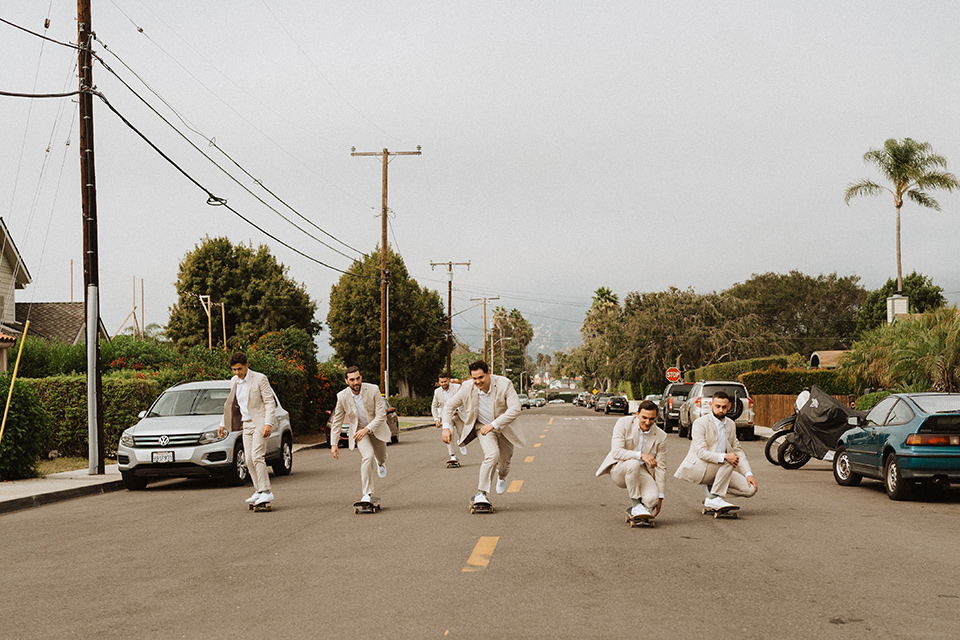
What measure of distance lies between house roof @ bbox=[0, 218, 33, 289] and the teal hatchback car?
3024 cm

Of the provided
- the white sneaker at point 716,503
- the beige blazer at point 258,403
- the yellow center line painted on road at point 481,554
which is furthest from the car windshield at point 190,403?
the white sneaker at point 716,503

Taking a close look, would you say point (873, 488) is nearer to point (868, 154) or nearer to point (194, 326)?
point (868, 154)

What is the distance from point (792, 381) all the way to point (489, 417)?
90.0 ft

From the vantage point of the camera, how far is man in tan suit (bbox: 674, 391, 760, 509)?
11.1 metres

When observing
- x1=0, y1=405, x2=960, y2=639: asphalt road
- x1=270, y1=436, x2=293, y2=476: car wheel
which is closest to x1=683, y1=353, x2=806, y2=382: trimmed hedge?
x1=270, y1=436, x2=293, y2=476: car wheel

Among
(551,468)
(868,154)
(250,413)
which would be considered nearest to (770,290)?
(868,154)

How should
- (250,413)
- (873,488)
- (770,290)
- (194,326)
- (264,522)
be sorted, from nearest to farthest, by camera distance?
1. (264,522)
2. (250,413)
3. (873,488)
4. (194,326)
5. (770,290)

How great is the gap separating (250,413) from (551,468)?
7600mm

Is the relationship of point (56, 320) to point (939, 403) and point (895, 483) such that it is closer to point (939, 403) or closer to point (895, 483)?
point (895, 483)

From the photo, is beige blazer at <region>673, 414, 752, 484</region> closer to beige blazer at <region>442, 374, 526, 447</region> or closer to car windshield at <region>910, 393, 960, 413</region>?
beige blazer at <region>442, 374, 526, 447</region>

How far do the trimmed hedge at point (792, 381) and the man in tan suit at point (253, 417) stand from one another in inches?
1000

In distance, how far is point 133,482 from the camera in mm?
16156

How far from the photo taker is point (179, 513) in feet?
41.3

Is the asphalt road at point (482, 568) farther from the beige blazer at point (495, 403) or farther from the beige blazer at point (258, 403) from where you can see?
the beige blazer at point (258, 403)
